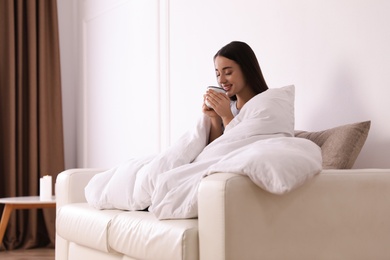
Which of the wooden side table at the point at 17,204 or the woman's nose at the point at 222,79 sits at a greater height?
the woman's nose at the point at 222,79

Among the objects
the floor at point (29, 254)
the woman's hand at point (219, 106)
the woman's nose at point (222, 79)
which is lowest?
the floor at point (29, 254)

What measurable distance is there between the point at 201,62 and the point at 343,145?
1.65 meters

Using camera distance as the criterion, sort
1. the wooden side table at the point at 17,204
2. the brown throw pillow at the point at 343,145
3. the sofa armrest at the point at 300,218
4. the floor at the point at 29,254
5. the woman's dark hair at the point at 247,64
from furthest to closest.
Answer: the floor at the point at 29,254, the wooden side table at the point at 17,204, the woman's dark hair at the point at 247,64, the brown throw pillow at the point at 343,145, the sofa armrest at the point at 300,218

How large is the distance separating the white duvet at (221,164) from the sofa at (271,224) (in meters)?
0.05

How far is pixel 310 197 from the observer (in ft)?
7.09

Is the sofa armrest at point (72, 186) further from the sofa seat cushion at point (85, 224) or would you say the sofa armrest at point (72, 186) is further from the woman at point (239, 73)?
the woman at point (239, 73)

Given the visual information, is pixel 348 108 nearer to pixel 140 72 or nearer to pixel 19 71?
pixel 140 72

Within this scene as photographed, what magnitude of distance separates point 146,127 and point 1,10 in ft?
5.42

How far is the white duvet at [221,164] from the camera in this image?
2.06 metres

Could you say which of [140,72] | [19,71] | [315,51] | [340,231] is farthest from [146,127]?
[340,231]

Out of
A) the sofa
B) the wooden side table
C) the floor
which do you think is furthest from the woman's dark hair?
the floor

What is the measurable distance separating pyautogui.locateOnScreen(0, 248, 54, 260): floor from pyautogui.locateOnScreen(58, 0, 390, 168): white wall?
0.78m

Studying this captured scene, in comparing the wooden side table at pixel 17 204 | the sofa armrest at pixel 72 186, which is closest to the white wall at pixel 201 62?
the wooden side table at pixel 17 204

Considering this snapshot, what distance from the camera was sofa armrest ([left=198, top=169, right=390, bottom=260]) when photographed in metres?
2.00
